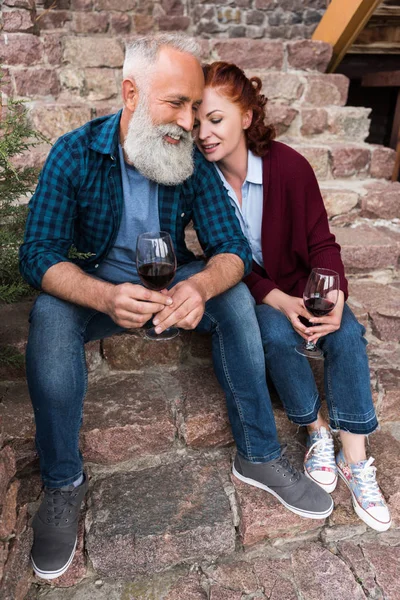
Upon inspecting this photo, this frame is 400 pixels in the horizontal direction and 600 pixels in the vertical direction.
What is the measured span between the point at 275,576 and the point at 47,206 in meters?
1.44

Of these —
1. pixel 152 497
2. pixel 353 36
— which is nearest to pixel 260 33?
pixel 353 36

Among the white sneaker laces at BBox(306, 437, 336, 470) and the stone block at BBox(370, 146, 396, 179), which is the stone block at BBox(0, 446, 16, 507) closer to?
the white sneaker laces at BBox(306, 437, 336, 470)

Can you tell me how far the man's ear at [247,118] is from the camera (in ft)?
6.33

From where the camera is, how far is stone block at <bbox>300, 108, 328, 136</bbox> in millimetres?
→ 3264

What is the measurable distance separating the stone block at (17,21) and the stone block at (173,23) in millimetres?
2213

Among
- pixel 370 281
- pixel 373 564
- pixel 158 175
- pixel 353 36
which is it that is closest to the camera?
pixel 373 564

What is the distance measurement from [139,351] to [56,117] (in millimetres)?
1709

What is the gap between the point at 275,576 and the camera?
5.16 feet

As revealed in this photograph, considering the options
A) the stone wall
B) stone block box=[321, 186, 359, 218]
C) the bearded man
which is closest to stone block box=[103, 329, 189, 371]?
the bearded man

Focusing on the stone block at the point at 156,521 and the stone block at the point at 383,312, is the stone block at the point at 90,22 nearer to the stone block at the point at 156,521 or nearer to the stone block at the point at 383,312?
the stone block at the point at 383,312

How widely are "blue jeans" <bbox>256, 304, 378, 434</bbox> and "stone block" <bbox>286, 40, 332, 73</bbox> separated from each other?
8.07 ft

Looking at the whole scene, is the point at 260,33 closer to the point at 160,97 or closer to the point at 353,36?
the point at 353,36

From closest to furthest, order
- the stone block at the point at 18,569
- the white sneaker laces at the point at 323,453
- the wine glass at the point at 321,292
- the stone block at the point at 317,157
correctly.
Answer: the stone block at the point at 18,569 → the wine glass at the point at 321,292 → the white sneaker laces at the point at 323,453 → the stone block at the point at 317,157

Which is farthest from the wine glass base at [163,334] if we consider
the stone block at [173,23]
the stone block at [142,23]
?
the stone block at [173,23]
